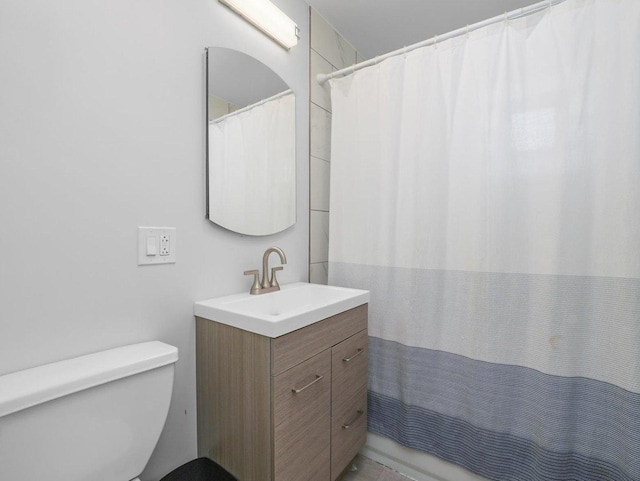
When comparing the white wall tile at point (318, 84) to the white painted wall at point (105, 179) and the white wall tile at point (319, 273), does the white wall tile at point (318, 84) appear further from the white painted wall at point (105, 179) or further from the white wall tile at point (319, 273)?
the white wall tile at point (319, 273)

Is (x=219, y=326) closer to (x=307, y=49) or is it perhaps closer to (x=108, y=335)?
(x=108, y=335)

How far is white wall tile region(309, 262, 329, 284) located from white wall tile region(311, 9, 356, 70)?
1.32 m

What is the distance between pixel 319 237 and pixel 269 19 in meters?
1.17

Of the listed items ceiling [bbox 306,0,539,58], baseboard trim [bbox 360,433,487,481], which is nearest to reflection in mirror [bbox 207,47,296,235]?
ceiling [bbox 306,0,539,58]

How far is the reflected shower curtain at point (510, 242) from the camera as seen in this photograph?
1110 millimetres

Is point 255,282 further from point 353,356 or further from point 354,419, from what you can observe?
point 354,419

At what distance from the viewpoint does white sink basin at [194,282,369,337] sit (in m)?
1.02

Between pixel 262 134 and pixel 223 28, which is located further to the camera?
pixel 262 134

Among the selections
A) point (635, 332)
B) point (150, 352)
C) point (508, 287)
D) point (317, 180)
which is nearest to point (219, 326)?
point (150, 352)

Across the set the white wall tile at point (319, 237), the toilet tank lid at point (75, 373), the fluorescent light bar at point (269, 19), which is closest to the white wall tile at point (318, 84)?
the fluorescent light bar at point (269, 19)

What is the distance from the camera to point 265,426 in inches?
40.0

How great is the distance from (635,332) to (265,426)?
135cm

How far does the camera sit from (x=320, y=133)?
6.25 feet

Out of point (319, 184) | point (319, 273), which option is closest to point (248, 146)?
point (319, 184)
